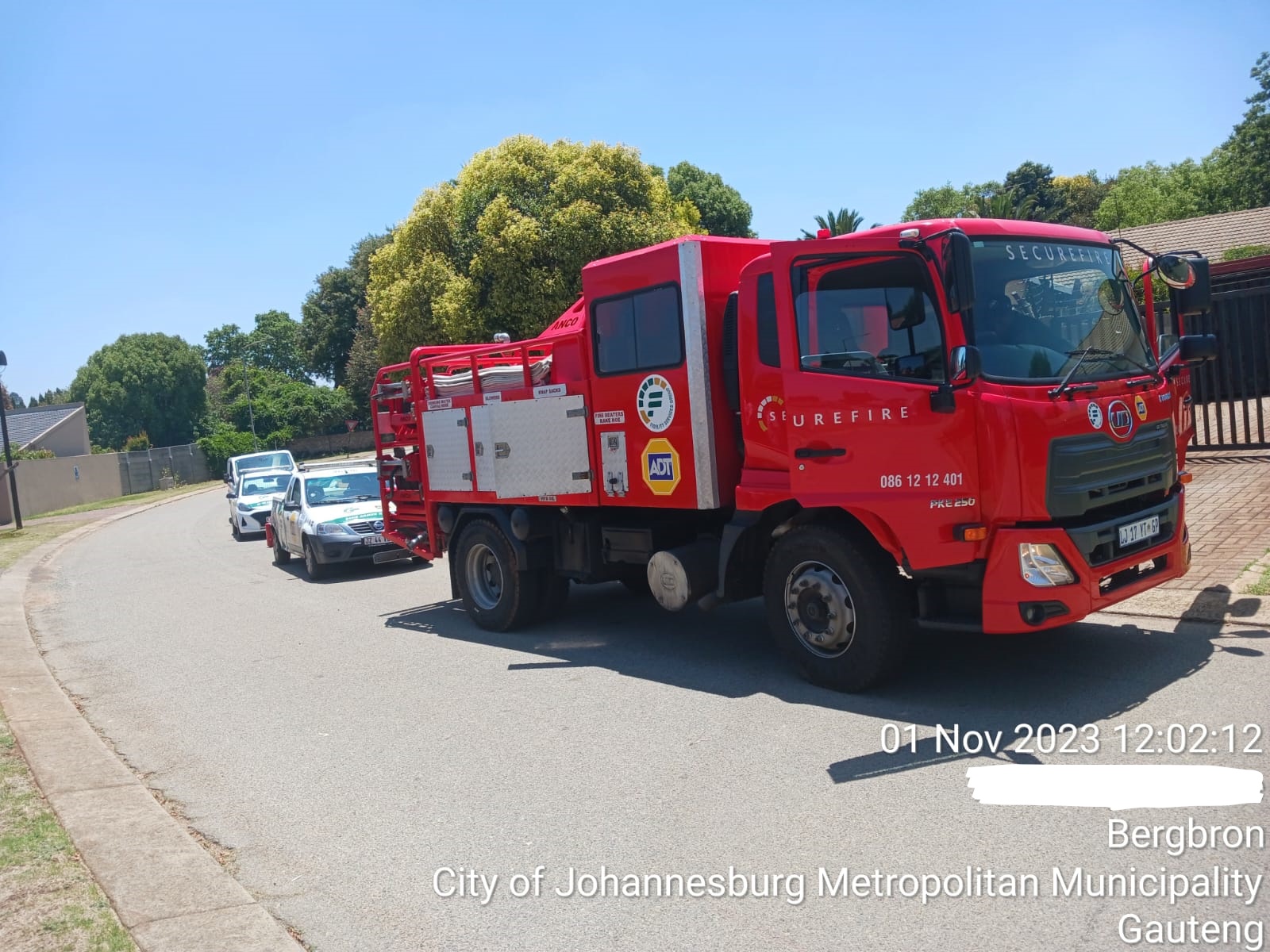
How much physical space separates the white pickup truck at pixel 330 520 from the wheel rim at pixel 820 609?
7939mm

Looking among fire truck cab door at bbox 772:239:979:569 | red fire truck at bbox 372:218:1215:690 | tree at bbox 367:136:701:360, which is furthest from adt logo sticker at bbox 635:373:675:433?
tree at bbox 367:136:701:360

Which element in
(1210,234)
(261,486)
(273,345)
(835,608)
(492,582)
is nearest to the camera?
(835,608)

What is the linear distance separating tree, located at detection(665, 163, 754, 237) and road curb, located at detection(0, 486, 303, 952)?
46556 mm

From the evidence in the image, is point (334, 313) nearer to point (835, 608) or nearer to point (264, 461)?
point (264, 461)

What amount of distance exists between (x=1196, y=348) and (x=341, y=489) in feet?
41.5

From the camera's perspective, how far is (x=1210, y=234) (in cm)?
2844

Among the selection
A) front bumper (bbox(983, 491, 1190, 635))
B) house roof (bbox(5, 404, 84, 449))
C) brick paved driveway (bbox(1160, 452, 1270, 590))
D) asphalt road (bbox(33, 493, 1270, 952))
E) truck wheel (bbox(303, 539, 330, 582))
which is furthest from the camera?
house roof (bbox(5, 404, 84, 449))

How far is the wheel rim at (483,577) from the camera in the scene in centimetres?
1002

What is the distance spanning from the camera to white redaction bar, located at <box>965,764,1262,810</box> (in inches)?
181

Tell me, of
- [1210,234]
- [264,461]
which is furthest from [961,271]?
[1210,234]

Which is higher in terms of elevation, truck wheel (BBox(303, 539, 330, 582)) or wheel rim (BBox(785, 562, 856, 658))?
wheel rim (BBox(785, 562, 856, 658))

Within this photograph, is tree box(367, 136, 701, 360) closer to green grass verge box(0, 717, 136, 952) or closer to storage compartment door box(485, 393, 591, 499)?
storage compartment door box(485, 393, 591, 499)

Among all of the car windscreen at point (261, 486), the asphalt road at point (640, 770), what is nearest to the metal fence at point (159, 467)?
the car windscreen at point (261, 486)

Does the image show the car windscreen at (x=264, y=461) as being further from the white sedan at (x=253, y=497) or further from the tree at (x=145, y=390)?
the tree at (x=145, y=390)
